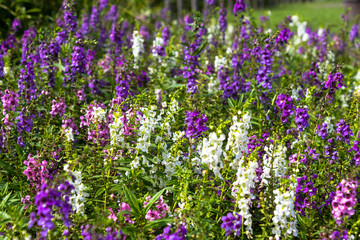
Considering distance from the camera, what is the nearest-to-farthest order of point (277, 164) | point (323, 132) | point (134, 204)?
point (134, 204)
point (277, 164)
point (323, 132)

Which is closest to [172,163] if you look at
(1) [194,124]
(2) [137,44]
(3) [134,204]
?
(1) [194,124]

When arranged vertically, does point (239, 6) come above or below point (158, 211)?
above

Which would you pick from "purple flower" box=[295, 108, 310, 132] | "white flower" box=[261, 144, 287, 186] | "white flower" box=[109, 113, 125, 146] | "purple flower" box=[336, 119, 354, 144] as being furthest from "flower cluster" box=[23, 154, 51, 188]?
"purple flower" box=[336, 119, 354, 144]

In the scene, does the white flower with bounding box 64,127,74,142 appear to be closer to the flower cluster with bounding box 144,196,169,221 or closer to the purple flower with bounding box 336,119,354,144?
the flower cluster with bounding box 144,196,169,221

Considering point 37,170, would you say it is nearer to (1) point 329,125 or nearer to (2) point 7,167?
(2) point 7,167

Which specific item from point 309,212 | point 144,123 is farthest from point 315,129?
point 144,123

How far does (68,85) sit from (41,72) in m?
0.80

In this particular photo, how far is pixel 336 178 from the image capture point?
14.3 feet

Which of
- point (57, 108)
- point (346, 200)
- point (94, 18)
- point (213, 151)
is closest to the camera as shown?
point (346, 200)

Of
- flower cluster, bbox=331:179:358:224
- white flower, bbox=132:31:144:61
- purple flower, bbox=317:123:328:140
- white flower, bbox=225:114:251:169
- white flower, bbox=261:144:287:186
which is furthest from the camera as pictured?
white flower, bbox=132:31:144:61

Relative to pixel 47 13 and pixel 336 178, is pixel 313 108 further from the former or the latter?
pixel 47 13

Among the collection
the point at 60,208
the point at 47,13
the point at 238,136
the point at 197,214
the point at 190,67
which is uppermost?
the point at 47,13

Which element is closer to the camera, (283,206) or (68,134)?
(283,206)

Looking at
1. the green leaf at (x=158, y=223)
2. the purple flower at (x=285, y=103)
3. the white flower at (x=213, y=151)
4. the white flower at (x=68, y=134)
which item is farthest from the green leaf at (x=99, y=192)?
the purple flower at (x=285, y=103)
